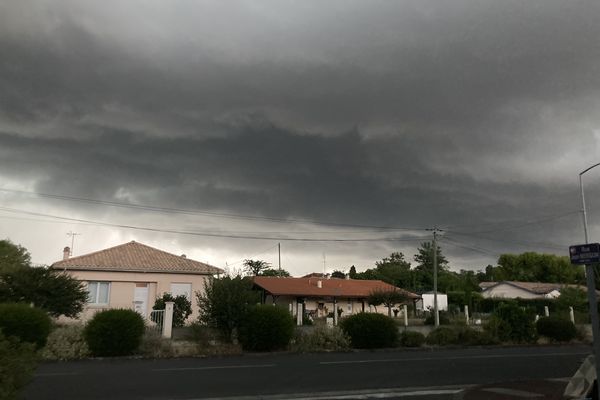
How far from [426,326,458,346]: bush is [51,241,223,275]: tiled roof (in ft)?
47.5

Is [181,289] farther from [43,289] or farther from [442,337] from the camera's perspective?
[442,337]

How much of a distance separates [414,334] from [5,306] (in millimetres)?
17398

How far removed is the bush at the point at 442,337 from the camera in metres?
25.0

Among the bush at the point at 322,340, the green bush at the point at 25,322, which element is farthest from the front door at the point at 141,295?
the bush at the point at 322,340

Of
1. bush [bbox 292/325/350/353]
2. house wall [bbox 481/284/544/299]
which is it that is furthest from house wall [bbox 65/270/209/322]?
house wall [bbox 481/284/544/299]

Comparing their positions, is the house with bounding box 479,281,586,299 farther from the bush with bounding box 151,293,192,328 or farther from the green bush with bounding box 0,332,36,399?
the green bush with bounding box 0,332,36,399

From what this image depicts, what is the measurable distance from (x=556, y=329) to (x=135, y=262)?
26607 millimetres

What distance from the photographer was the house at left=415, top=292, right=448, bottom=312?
57638mm

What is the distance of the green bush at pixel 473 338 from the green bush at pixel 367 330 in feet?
16.5

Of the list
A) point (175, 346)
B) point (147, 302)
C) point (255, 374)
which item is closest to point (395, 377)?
point (255, 374)

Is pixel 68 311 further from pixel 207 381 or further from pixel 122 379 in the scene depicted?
pixel 207 381

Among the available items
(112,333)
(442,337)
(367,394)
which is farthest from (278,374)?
(442,337)

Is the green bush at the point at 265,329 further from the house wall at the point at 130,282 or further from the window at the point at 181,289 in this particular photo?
the window at the point at 181,289

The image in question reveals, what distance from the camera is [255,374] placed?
13.9 m
